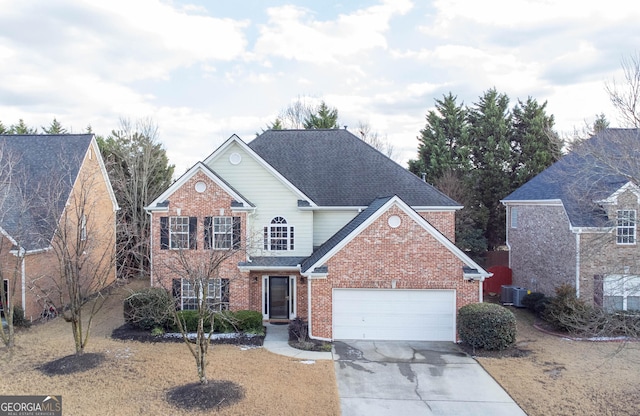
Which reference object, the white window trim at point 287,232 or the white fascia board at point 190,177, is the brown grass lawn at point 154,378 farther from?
the white fascia board at point 190,177

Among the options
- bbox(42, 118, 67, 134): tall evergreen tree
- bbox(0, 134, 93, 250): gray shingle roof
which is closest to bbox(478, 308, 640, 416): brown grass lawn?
bbox(0, 134, 93, 250): gray shingle roof

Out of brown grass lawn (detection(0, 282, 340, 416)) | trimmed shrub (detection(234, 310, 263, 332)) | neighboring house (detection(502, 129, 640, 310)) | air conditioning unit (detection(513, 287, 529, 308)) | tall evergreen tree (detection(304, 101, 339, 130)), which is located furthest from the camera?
tall evergreen tree (detection(304, 101, 339, 130))

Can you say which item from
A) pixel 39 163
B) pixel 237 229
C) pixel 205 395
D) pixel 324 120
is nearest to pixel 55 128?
pixel 39 163

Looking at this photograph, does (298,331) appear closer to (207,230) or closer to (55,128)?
(207,230)

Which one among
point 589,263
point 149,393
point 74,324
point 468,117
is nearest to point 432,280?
point 589,263

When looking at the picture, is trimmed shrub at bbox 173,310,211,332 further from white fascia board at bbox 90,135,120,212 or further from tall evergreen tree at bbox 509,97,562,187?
tall evergreen tree at bbox 509,97,562,187

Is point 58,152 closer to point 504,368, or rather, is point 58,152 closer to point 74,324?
point 74,324
